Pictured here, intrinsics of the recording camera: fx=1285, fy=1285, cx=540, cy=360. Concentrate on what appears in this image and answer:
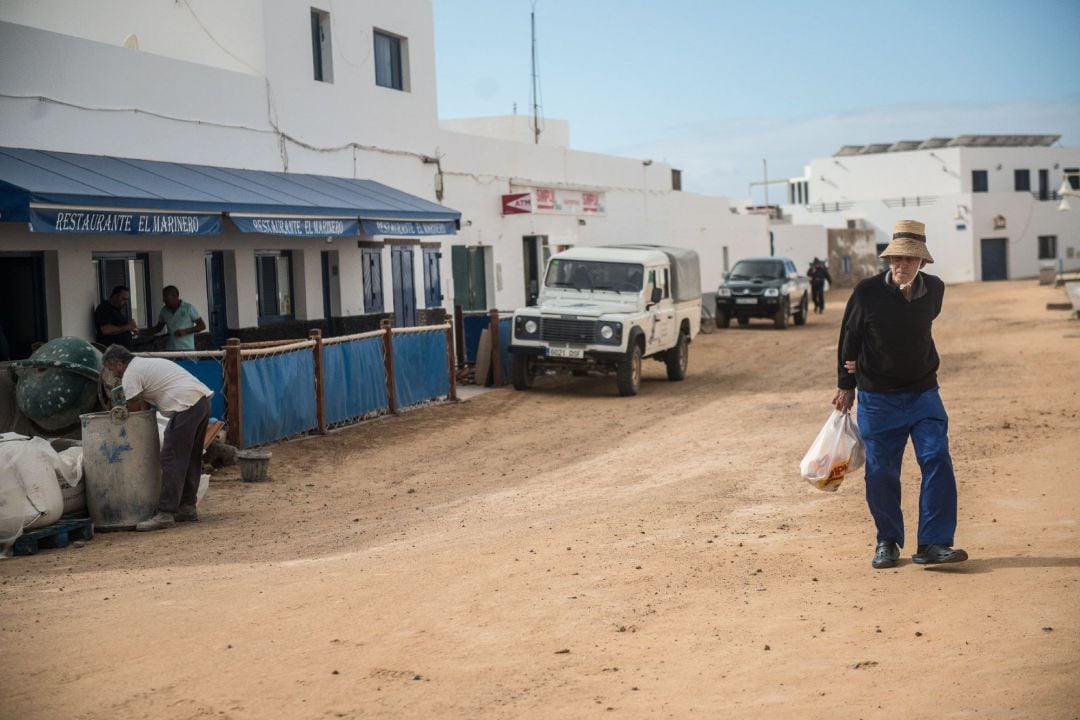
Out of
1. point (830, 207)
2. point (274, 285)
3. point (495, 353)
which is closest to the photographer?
point (274, 285)

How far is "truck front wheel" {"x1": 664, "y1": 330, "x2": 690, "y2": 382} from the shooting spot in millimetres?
Result: 22609

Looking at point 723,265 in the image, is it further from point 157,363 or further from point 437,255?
point 157,363

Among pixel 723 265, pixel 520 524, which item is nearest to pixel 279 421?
pixel 520 524

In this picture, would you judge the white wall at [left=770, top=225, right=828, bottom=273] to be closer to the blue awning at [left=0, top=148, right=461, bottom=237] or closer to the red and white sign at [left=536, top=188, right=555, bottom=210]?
the red and white sign at [left=536, top=188, right=555, bottom=210]

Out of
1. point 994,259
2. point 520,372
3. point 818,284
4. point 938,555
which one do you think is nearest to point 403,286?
point 520,372

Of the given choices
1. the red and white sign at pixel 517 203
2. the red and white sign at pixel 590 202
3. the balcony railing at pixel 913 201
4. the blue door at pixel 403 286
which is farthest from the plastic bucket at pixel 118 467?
the balcony railing at pixel 913 201

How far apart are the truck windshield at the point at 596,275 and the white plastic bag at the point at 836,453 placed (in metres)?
13.3

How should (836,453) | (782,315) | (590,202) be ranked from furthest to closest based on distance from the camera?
(782,315) < (590,202) < (836,453)

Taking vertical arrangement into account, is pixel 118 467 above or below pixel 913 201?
below

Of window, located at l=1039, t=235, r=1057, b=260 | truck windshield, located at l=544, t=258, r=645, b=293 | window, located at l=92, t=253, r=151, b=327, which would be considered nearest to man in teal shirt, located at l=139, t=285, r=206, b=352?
window, located at l=92, t=253, r=151, b=327

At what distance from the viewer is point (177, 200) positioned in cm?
1502

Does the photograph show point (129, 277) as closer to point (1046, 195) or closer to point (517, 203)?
point (517, 203)

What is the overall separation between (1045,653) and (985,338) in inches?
969

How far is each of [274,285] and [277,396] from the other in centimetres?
599
